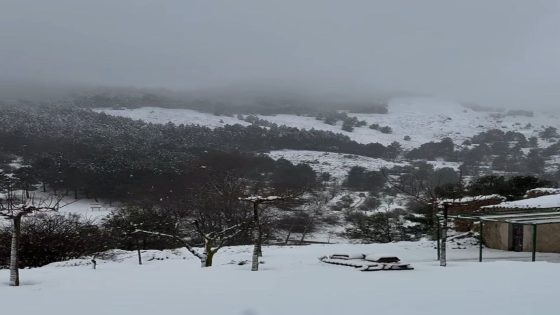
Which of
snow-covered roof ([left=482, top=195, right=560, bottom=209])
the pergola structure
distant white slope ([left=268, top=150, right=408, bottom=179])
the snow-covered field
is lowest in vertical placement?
distant white slope ([left=268, top=150, right=408, bottom=179])

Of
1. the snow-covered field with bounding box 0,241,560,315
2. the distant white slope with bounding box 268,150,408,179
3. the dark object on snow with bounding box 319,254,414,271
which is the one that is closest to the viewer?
the snow-covered field with bounding box 0,241,560,315

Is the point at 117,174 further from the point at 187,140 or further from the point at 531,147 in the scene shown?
the point at 531,147

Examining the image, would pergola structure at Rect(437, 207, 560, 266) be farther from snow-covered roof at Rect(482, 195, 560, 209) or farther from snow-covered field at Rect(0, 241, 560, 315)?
snow-covered field at Rect(0, 241, 560, 315)

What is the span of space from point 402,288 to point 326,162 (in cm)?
11033

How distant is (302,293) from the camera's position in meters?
10.4

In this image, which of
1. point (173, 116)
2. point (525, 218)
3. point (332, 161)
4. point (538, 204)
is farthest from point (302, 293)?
point (173, 116)

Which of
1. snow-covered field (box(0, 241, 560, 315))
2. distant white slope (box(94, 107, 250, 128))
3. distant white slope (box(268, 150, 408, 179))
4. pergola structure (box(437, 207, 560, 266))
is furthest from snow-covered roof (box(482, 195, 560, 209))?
distant white slope (box(94, 107, 250, 128))

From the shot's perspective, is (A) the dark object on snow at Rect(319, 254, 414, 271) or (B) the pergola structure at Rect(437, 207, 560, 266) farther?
(B) the pergola structure at Rect(437, 207, 560, 266)

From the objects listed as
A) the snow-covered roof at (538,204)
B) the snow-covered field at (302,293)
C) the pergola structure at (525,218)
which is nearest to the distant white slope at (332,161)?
the snow-covered roof at (538,204)

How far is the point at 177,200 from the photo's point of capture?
182ft

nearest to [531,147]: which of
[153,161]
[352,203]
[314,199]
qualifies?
[352,203]

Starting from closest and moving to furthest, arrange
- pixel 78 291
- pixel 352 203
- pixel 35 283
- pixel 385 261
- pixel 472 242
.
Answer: pixel 78 291
pixel 35 283
pixel 385 261
pixel 472 242
pixel 352 203

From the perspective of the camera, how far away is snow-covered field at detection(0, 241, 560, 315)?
28.9ft

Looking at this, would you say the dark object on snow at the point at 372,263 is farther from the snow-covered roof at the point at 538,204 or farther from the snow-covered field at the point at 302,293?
the snow-covered roof at the point at 538,204
